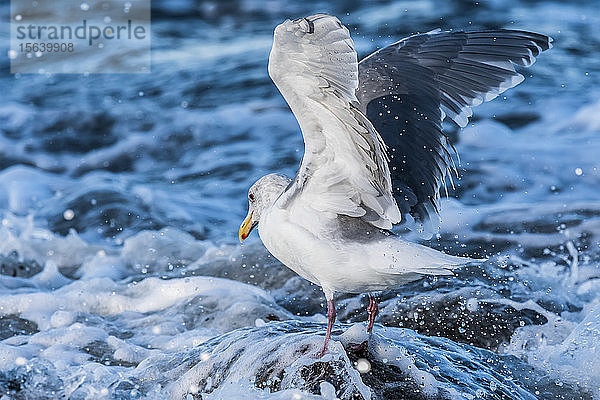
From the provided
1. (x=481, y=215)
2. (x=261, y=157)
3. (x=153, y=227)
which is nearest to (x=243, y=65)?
(x=261, y=157)

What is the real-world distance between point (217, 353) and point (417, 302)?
141 cm

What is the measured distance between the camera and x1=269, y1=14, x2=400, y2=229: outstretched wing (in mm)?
3049

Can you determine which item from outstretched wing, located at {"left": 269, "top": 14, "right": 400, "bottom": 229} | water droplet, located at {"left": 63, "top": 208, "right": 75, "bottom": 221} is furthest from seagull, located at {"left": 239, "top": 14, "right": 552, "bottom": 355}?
water droplet, located at {"left": 63, "top": 208, "right": 75, "bottom": 221}

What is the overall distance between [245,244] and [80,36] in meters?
7.29

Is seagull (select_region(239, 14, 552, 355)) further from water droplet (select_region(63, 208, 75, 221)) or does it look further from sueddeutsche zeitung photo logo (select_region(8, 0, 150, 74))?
sueddeutsche zeitung photo logo (select_region(8, 0, 150, 74))

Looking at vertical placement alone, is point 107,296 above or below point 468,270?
below

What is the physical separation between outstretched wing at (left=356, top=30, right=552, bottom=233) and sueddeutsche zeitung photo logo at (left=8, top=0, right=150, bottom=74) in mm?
7707

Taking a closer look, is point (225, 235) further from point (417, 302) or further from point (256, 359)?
point (256, 359)

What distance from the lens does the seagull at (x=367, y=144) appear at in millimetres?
3090

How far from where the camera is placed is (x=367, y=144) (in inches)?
130

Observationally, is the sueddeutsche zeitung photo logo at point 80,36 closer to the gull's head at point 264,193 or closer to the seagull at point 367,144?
the gull's head at point 264,193

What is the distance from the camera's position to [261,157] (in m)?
8.68

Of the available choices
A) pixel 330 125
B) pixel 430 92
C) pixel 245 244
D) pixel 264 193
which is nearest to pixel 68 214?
pixel 245 244

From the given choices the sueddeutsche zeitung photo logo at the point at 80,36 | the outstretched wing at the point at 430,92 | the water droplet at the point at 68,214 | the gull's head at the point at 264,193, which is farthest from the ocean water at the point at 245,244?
the outstretched wing at the point at 430,92
